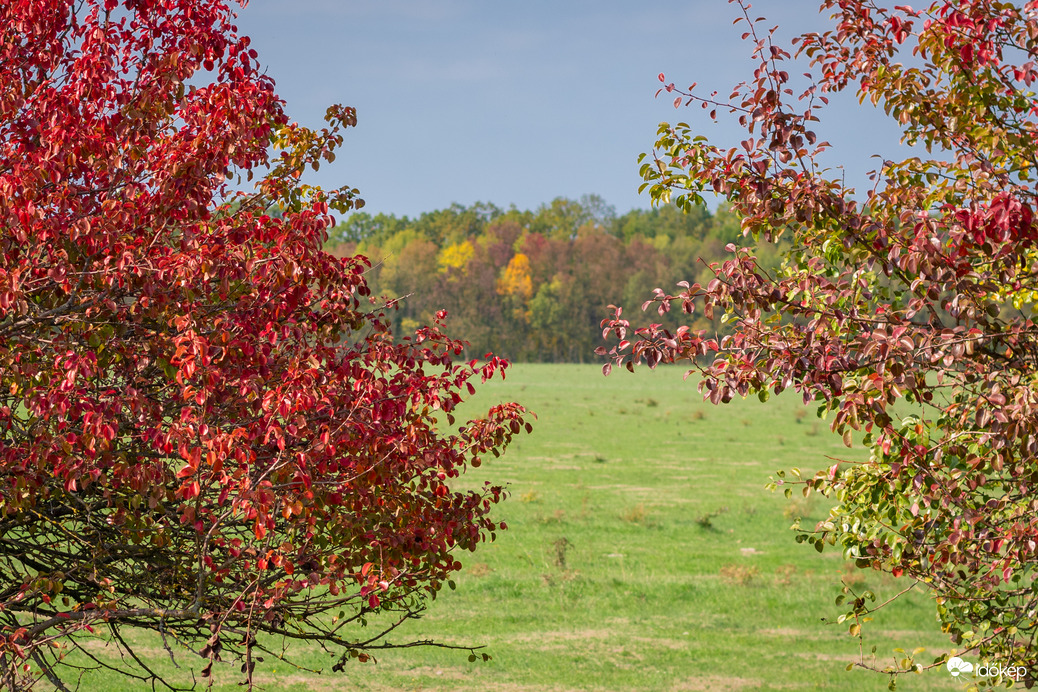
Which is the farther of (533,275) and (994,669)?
(533,275)

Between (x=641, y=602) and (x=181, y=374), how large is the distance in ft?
45.0

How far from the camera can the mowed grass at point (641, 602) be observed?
1353 centimetres

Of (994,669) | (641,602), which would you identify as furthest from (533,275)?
(994,669)

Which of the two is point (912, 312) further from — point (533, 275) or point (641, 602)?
point (533, 275)

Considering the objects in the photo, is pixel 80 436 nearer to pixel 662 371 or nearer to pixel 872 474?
pixel 872 474

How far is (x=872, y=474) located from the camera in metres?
6.22

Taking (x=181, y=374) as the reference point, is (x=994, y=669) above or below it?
below

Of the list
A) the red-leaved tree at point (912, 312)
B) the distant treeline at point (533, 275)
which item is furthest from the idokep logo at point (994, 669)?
the distant treeline at point (533, 275)

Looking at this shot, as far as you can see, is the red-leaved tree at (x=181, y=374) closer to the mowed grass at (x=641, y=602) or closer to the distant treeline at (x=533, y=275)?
the mowed grass at (x=641, y=602)

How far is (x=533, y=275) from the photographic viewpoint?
5113 inches

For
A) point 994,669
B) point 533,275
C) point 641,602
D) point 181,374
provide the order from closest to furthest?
point 181,374
point 994,669
point 641,602
point 533,275

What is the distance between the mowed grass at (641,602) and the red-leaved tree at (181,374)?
9.23 feet

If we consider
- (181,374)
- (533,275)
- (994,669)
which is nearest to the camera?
(181,374)

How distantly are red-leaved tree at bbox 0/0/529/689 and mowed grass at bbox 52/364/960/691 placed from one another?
2.81 m
